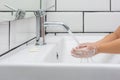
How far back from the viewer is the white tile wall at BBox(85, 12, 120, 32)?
51.2 inches

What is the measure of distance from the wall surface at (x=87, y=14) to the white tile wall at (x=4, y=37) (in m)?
0.62

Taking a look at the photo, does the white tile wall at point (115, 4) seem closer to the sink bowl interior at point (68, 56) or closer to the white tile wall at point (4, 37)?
the sink bowl interior at point (68, 56)

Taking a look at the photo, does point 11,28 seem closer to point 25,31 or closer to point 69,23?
point 25,31

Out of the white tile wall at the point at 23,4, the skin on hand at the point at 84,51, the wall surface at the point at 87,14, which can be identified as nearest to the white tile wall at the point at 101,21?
the wall surface at the point at 87,14

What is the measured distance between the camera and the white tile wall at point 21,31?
78cm

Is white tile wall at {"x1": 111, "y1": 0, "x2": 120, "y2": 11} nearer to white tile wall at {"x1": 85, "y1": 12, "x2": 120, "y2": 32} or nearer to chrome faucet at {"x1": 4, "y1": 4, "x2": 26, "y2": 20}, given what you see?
white tile wall at {"x1": 85, "y1": 12, "x2": 120, "y2": 32}

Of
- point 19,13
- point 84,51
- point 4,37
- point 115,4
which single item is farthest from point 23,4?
point 115,4

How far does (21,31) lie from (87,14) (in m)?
0.52

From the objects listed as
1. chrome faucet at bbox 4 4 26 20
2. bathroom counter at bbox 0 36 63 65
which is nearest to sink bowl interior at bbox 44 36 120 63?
bathroom counter at bbox 0 36 63 65

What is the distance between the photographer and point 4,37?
68cm

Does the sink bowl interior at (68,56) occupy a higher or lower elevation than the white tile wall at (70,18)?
lower

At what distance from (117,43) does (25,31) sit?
1.30 ft

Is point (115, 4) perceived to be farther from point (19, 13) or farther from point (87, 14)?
point (19, 13)

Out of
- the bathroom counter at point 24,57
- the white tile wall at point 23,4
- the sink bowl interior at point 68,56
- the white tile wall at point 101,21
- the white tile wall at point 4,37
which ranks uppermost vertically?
the white tile wall at point 23,4
